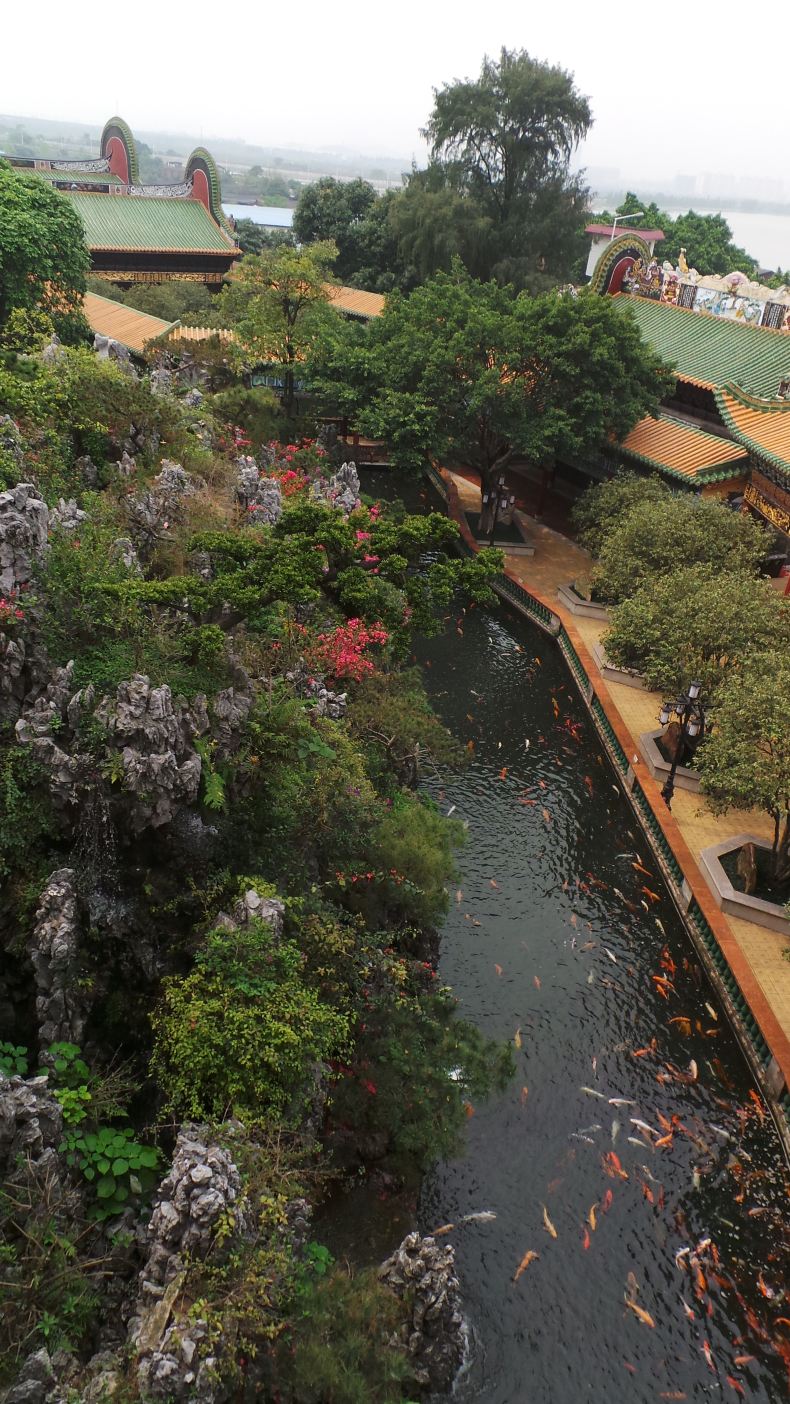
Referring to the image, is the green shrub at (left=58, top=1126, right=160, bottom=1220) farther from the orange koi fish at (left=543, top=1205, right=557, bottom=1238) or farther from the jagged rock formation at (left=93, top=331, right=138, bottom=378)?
the jagged rock formation at (left=93, top=331, right=138, bottom=378)

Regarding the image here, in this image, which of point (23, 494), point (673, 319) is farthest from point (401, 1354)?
point (673, 319)

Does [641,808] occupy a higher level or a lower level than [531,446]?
lower

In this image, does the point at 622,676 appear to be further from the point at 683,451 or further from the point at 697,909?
the point at 683,451

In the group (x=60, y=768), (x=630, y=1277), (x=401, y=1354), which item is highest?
(x=60, y=768)

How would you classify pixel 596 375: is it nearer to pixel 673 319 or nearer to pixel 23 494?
pixel 673 319

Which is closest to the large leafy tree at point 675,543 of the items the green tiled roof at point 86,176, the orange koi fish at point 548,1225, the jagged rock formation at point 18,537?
the jagged rock formation at point 18,537

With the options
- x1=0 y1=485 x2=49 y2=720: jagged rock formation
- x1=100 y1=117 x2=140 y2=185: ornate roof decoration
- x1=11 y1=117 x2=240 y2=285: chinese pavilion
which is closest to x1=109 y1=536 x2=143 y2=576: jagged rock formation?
x1=0 y1=485 x2=49 y2=720: jagged rock formation
